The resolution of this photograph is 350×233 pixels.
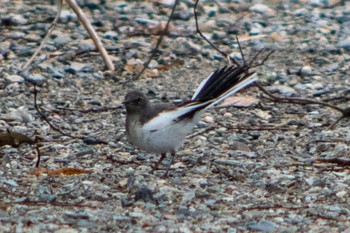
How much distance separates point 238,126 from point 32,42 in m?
3.06

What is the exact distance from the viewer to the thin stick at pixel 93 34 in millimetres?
8055

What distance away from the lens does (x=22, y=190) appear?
557 centimetres

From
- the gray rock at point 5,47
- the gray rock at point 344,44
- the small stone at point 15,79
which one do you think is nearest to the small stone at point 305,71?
the gray rock at point 344,44

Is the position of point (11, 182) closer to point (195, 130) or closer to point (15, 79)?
point (195, 130)

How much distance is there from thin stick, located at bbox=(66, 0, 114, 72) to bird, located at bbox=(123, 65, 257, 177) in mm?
2221

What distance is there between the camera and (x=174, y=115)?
232 inches

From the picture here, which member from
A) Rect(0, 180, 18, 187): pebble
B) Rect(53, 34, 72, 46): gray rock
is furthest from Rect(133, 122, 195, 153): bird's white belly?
Rect(53, 34, 72, 46): gray rock

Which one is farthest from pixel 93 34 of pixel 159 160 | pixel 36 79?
pixel 159 160

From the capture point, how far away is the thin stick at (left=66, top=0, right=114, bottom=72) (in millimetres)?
8055

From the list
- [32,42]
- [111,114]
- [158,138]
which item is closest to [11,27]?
[32,42]

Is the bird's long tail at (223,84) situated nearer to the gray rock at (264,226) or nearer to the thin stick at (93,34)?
the gray rock at (264,226)

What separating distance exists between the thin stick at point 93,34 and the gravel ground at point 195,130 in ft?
0.47

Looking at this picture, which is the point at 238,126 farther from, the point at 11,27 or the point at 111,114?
the point at 11,27

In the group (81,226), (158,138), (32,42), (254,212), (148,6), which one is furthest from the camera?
(148,6)
